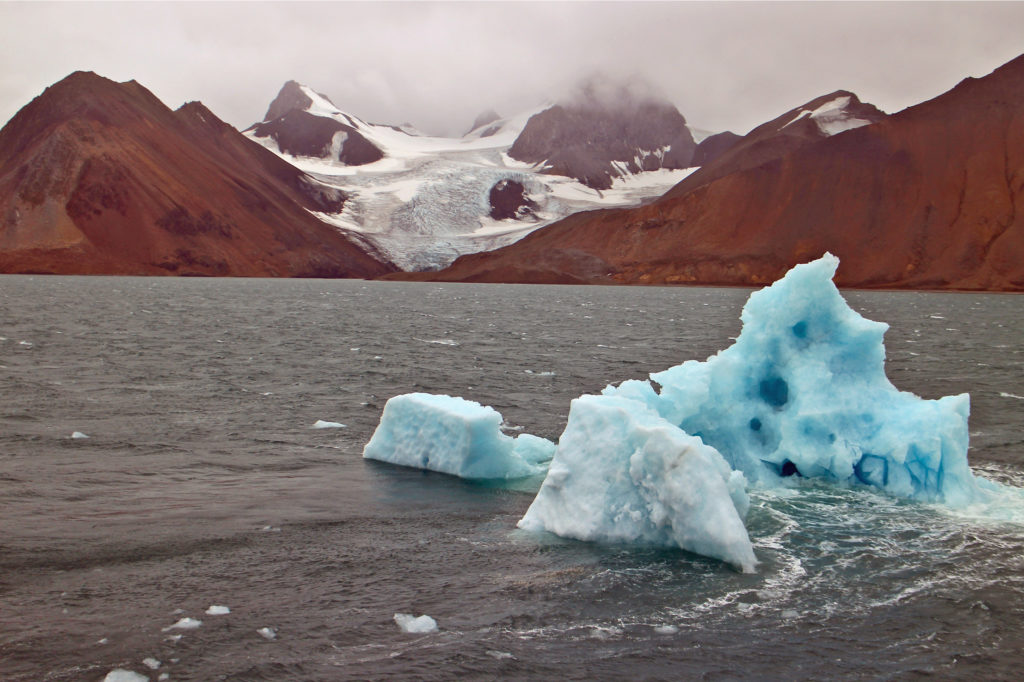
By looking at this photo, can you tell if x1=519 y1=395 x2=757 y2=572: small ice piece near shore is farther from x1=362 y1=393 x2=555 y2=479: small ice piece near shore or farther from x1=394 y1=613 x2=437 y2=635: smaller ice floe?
x1=394 y1=613 x2=437 y2=635: smaller ice floe

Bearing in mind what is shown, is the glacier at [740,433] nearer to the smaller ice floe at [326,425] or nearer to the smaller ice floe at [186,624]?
the smaller ice floe at [326,425]

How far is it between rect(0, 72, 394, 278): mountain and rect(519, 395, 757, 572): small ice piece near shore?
6371 inches

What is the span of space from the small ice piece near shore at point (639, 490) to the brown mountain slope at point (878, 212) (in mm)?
134678

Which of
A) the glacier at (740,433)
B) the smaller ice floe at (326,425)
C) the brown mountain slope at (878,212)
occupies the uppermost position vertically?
the brown mountain slope at (878,212)

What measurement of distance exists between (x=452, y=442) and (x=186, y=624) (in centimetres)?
821

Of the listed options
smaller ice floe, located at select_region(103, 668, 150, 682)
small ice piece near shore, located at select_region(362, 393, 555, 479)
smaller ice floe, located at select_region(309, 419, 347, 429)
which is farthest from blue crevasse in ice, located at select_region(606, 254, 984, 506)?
smaller ice floe, located at select_region(103, 668, 150, 682)

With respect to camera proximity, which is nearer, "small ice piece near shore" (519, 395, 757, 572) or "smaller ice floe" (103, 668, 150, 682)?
"smaller ice floe" (103, 668, 150, 682)

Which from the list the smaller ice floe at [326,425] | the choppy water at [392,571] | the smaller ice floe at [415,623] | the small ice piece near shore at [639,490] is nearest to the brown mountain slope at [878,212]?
the choppy water at [392,571]

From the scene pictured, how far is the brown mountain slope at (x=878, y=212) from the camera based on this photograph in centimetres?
13912

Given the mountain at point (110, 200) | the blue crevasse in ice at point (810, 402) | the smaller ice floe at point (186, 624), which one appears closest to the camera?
the smaller ice floe at point (186, 624)

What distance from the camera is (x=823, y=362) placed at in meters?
17.8

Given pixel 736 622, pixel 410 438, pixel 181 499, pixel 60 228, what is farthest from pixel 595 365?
pixel 60 228

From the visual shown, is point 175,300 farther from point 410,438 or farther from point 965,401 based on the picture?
point 965,401

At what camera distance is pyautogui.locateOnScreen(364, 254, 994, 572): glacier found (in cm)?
1366
